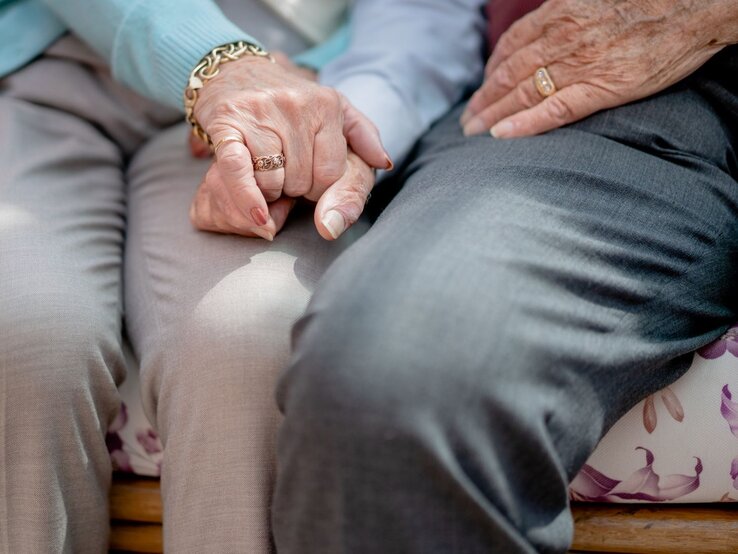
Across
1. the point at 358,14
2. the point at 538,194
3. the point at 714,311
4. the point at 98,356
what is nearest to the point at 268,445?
the point at 98,356

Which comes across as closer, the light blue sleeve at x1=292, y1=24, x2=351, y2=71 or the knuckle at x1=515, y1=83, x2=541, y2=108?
the knuckle at x1=515, y1=83, x2=541, y2=108

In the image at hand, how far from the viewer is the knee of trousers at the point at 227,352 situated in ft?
2.26

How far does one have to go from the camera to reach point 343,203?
2.49 feet

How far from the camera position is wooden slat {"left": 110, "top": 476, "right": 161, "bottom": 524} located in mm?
863

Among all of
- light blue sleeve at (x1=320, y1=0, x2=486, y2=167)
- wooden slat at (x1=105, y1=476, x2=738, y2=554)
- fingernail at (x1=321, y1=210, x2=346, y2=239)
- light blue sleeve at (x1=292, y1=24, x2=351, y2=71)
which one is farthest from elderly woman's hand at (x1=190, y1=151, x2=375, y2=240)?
wooden slat at (x1=105, y1=476, x2=738, y2=554)

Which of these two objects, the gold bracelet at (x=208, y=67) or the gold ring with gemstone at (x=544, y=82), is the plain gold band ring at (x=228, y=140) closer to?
the gold bracelet at (x=208, y=67)

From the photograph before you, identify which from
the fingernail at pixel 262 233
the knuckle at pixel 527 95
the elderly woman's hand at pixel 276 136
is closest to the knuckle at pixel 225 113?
the elderly woman's hand at pixel 276 136

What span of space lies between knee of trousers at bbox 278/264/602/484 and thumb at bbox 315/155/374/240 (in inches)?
6.7

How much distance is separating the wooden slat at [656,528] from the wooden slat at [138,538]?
0.47 m

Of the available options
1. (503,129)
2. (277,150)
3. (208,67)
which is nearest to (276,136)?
(277,150)

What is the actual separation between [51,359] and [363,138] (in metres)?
0.39

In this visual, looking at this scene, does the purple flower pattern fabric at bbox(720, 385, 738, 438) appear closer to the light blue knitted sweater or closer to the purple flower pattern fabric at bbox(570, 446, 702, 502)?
the purple flower pattern fabric at bbox(570, 446, 702, 502)

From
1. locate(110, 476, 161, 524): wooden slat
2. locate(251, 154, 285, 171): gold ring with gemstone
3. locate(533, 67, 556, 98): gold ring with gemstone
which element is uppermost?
locate(533, 67, 556, 98): gold ring with gemstone

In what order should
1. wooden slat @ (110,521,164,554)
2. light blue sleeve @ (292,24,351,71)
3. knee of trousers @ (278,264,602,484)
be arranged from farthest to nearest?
1. light blue sleeve @ (292,24,351,71)
2. wooden slat @ (110,521,164,554)
3. knee of trousers @ (278,264,602,484)
